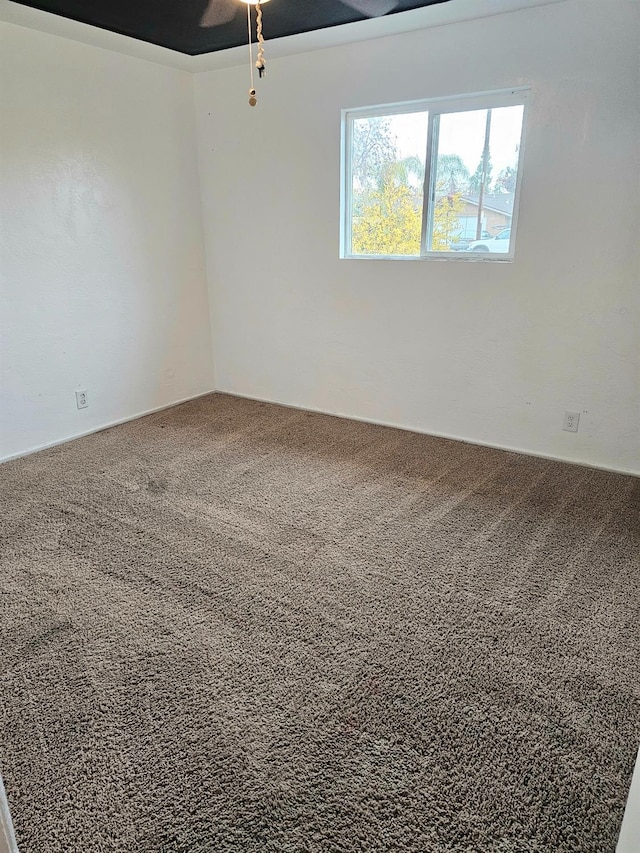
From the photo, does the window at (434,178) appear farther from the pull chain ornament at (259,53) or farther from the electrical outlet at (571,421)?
the electrical outlet at (571,421)

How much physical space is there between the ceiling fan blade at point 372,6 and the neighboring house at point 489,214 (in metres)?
1.02

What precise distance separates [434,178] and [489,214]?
16.3 inches

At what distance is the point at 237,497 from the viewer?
288 cm

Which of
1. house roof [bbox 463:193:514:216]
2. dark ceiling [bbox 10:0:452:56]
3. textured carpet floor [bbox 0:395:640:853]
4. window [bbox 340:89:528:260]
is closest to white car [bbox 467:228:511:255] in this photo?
window [bbox 340:89:528:260]

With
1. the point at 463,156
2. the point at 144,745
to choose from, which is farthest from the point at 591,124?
the point at 144,745

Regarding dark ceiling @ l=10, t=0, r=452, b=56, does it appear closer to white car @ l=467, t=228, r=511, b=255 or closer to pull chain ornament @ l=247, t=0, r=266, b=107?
pull chain ornament @ l=247, t=0, r=266, b=107

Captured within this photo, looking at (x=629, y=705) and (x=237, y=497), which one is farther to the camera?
(x=237, y=497)

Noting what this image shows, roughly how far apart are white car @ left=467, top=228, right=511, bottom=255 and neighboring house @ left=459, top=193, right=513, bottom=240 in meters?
0.03

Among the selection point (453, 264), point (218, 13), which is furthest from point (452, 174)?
point (218, 13)

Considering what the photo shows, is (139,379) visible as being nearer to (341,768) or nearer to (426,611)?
(426,611)

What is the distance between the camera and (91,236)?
11.7 feet

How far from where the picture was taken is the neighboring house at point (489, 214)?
312 cm

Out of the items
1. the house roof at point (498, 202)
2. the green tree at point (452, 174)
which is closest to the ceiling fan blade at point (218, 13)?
the green tree at point (452, 174)

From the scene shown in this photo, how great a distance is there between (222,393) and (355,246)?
5.55 feet
